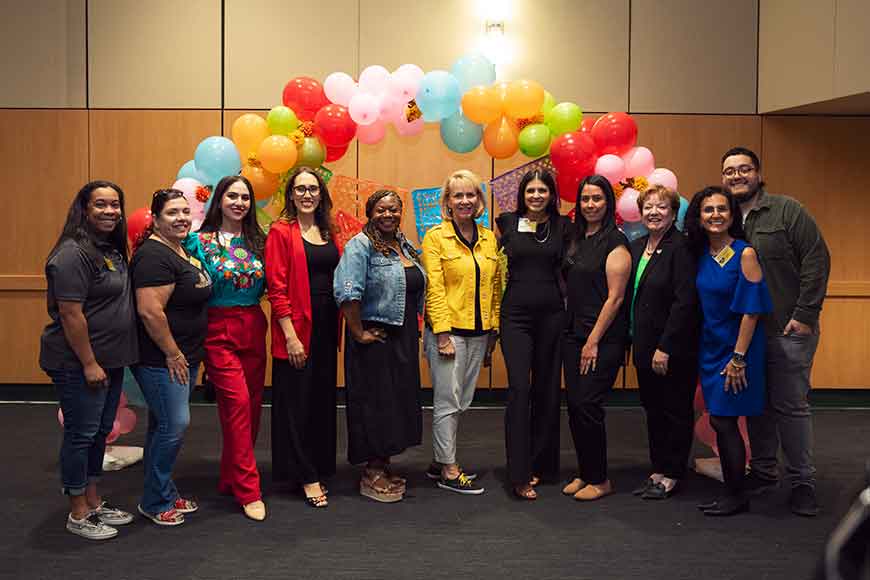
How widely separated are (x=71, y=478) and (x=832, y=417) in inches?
203

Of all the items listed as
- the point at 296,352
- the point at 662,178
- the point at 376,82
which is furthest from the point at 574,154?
the point at 296,352

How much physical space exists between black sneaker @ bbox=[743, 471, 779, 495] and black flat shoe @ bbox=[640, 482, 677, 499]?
384 millimetres

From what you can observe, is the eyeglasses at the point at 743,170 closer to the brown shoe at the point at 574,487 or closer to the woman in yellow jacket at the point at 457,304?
the woman in yellow jacket at the point at 457,304

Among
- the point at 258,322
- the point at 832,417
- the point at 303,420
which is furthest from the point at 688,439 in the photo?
the point at 832,417

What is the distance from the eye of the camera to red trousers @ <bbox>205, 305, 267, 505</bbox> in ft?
12.2

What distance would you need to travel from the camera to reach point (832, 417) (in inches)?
240

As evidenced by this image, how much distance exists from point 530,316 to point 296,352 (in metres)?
1.13

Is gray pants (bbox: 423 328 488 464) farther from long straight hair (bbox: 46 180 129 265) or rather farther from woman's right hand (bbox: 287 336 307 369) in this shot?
long straight hair (bbox: 46 180 129 265)

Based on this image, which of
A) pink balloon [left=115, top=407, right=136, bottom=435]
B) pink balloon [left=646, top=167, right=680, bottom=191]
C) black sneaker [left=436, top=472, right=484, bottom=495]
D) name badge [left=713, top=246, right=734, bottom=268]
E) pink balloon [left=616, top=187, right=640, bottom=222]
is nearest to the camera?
name badge [left=713, top=246, right=734, bottom=268]

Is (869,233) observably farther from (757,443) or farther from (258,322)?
(258,322)

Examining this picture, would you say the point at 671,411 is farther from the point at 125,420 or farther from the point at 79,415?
the point at 125,420

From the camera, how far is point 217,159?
4414 mm

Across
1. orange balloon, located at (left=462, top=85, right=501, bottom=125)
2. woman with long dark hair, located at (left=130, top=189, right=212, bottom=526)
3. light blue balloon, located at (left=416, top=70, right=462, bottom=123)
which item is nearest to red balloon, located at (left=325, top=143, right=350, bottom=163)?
light blue balloon, located at (left=416, top=70, right=462, bottom=123)

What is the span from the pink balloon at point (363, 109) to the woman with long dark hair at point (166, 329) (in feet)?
4.28
